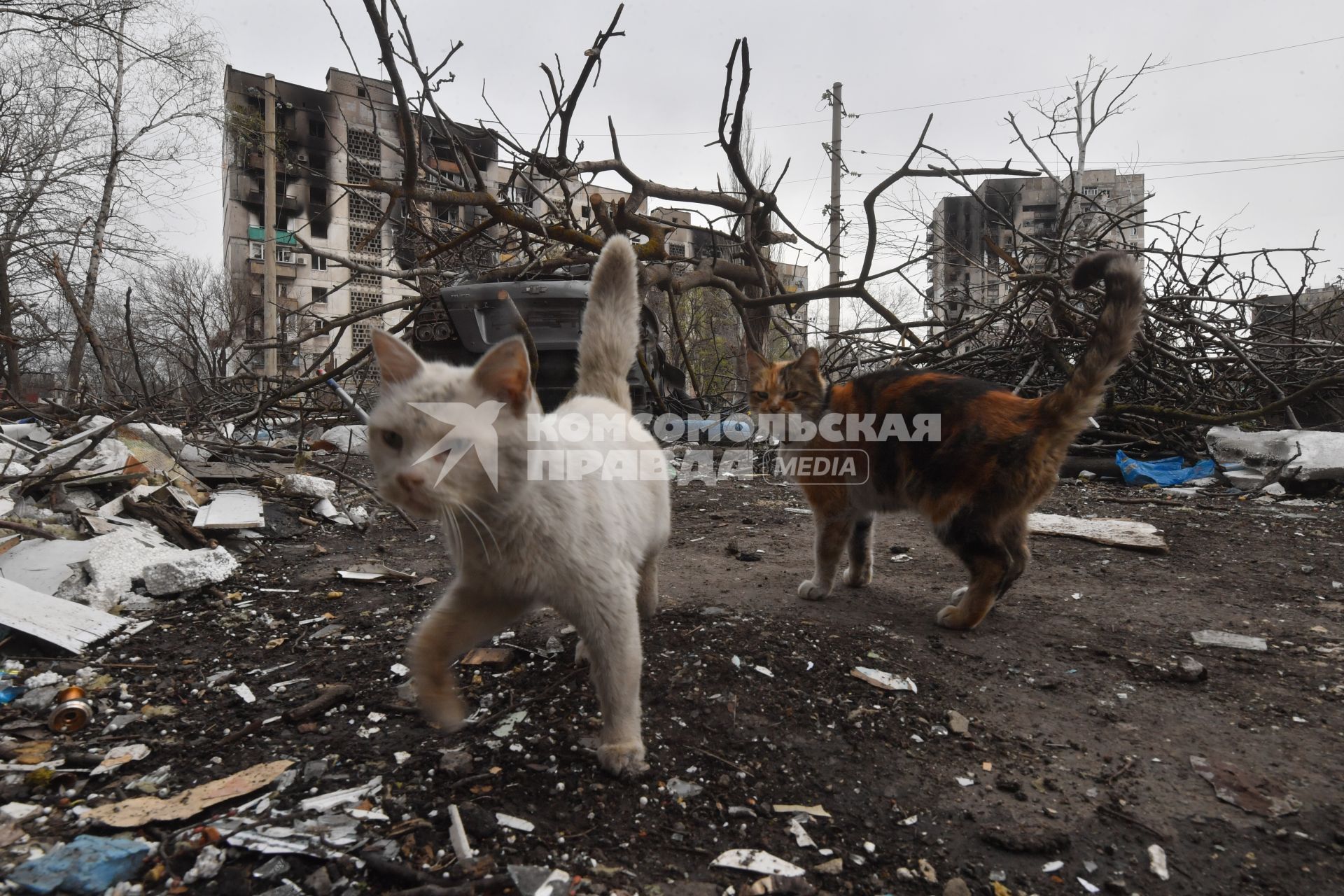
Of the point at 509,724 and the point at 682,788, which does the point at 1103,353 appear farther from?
the point at 509,724

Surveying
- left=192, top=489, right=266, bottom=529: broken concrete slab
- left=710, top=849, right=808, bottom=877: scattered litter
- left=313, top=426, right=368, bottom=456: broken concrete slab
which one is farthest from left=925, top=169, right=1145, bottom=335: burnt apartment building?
left=313, top=426, right=368, bottom=456: broken concrete slab

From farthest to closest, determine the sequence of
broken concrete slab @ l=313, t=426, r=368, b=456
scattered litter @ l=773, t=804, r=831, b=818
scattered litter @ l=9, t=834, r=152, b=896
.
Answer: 1. broken concrete slab @ l=313, t=426, r=368, b=456
2. scattered litter @ l=773, t=804, r=831, b=818
3. scattered litter @ l=9, t=834, r=152, b=896

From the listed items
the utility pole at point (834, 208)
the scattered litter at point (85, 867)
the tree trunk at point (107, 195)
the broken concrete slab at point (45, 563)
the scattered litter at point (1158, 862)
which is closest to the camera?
the scattered litter at point (85, 867)

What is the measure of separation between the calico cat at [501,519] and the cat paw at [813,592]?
148 centimetres

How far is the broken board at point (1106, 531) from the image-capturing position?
4.28 meters

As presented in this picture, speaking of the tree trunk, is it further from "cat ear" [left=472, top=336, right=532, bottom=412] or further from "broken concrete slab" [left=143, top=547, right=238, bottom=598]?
"cat ear" [left=472, top=336, right=532, bottom=412]

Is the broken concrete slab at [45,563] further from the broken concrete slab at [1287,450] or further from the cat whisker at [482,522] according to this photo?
the broken concrete slab at [1287,450]

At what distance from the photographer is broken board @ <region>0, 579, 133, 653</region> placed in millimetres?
2723

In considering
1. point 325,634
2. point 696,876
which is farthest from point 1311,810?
point 325,634

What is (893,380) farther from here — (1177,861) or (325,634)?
(325,634)

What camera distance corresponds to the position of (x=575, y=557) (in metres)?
1.91

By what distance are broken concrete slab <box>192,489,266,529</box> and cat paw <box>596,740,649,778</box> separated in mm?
3649

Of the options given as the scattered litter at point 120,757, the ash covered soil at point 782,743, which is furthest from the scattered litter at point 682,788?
the scattered litter at point 120,757

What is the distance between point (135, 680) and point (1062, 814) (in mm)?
3174
